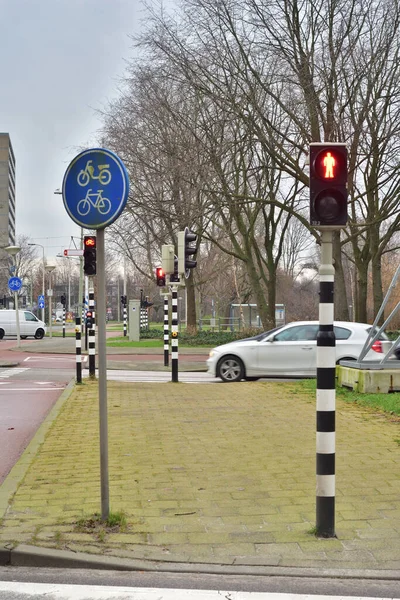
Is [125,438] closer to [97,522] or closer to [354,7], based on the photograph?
[97,522]

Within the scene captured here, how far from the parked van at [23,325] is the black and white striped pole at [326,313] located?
40.6 metres

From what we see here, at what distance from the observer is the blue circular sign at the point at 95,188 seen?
211 inches

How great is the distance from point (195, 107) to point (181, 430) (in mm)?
19421

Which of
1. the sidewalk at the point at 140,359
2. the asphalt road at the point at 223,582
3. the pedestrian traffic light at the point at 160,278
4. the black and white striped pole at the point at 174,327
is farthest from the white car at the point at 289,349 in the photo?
the asphalt road at the point at 223,582

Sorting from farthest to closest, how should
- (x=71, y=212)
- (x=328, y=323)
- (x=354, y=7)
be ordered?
(x=354, y=7) → (x=71, y=212) → (x=328, y=323)

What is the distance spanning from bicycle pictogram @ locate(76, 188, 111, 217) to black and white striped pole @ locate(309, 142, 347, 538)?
4.93 feet

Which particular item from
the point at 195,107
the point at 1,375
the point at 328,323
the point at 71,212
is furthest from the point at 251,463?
the point at 195,107

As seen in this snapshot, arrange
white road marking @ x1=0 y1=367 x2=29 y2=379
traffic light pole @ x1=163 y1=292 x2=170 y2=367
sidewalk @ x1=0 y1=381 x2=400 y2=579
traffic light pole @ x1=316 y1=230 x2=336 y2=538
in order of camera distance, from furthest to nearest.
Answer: traffic light pole @ x1=163 y1=292 x2=170 y2=367, white road marking @ x1=0 y1=367 x2=29 y2=379, traffic light pole @ x1=316 y1=230 x2=336 y2=538, sidewalk @ x1=0 y1=381 x2=400 y2=579

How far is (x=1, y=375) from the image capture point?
19.3 metres

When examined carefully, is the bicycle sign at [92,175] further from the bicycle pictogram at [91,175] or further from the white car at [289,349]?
the white car at [289,349]

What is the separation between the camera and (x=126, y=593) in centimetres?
411

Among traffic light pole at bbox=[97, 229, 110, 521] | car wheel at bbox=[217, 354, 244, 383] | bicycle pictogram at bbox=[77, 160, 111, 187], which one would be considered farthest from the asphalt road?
car wheel at bbox=[217, 354, 244, 383]

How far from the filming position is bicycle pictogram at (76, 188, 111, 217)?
213 inches

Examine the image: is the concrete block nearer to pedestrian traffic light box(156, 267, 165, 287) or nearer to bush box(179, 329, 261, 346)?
pedestrian traffic light box(156, 267, 165, 287)
